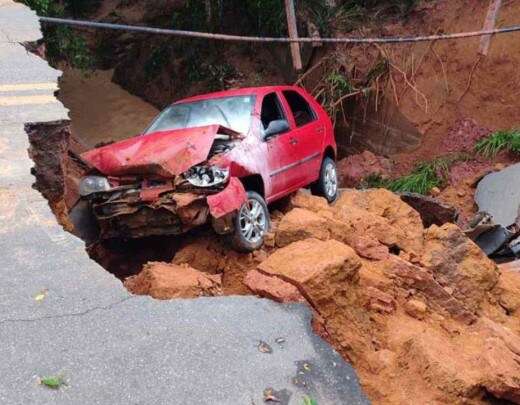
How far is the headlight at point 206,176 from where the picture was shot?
21.3ft

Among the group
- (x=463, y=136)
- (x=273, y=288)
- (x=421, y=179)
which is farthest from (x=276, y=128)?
(x=463, y=136)

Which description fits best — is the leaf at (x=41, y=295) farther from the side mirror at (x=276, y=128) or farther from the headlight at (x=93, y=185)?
the side mirror at (x=276, y=128)

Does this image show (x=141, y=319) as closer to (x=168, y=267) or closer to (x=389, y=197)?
(x=168, y=267)

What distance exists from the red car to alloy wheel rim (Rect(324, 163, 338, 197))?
4.69 ft

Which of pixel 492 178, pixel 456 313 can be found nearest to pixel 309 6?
pixel 492 178

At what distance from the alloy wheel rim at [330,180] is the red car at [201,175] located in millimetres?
1430

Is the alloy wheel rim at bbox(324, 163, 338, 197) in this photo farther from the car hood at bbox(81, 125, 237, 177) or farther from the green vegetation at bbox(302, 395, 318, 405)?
the green vegetation at bbox(302, 395, 318, 405)

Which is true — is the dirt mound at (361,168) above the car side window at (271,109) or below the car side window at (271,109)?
below

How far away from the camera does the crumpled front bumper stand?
6.39 m

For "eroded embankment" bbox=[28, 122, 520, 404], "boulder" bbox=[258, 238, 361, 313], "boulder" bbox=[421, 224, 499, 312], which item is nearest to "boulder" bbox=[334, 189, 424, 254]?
"eroded embankment" bbox=[28, 122, 520, 404]

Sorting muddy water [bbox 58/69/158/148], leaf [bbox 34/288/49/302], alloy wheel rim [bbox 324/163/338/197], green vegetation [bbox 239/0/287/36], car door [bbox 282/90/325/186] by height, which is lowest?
muddy water [bbox 58/69/158/148]

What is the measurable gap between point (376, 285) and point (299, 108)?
4.89 metres

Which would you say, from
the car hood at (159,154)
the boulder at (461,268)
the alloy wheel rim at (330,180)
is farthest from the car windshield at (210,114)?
the boulder at (461,268)

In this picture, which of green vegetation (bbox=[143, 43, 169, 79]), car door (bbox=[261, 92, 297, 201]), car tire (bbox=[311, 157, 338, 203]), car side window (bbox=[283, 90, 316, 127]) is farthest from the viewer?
green vegetation (bbox=[143, 43, 169, 79])
